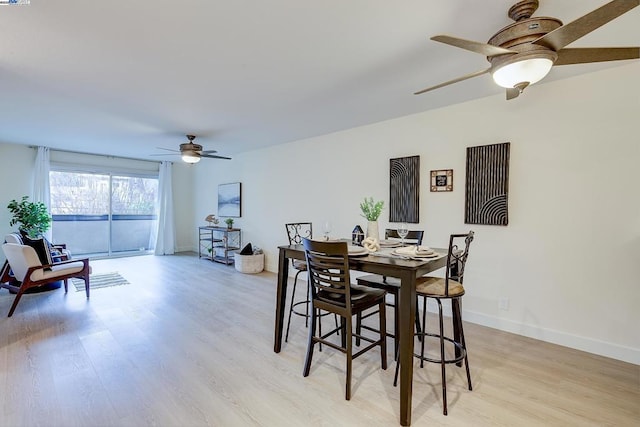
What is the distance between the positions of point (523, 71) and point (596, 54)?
14.3 inches

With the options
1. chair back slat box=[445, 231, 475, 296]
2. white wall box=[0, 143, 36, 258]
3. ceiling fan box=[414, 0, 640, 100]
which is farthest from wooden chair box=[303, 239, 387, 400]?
white wall box=[0, 143, 36, 258]

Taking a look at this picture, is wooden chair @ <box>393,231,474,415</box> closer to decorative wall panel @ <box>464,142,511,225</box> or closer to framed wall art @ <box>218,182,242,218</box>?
decorative wall panel @ <box>464,142,511,225</box>

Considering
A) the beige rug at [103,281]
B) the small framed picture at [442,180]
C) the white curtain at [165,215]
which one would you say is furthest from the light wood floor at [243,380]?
the white curtain at [165,215]

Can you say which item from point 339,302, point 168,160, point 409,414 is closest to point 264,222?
point 168,160

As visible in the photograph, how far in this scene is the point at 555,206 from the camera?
112 inches

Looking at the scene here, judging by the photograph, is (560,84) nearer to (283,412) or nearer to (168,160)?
(283,412)

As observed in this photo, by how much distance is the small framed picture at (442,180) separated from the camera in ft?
11.5

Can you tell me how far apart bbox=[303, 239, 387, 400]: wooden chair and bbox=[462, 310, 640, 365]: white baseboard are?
1.56 m

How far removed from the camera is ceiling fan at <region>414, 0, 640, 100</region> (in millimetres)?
1504

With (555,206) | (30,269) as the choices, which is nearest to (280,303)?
(555,206)

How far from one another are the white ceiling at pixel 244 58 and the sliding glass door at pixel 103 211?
9.48 ft

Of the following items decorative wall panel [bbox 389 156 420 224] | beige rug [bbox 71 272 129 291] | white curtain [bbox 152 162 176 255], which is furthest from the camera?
white curtain [bbox 152 162 176 255]

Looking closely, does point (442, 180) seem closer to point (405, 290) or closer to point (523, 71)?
point (523, 71)

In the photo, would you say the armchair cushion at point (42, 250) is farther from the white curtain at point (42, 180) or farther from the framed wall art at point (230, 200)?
the framed wall art at point (230, 200)
